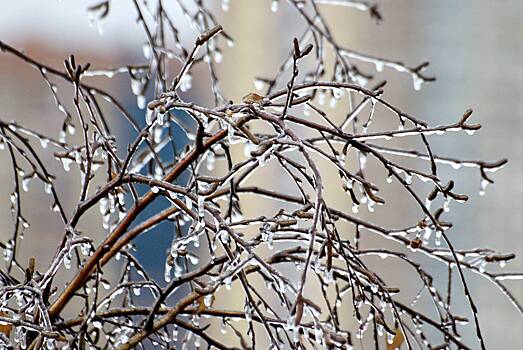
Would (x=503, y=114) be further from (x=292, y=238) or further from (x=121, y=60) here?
(x=292, y=238)

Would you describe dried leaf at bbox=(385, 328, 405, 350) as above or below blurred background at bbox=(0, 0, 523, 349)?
below

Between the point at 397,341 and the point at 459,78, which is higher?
the point at 459,78

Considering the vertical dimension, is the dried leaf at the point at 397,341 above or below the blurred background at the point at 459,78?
below

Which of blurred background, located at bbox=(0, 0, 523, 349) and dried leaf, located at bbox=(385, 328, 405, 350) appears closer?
dried leaf, located at bbox=(385, 328, 405, 350)

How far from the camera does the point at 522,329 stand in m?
4.31

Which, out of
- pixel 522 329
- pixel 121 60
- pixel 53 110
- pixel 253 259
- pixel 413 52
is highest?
pixel 121 60

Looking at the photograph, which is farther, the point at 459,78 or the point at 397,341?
the point at 459,78

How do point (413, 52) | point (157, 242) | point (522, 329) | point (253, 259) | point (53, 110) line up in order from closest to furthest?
point (253, 259), point (522, 329), point (413, 52), point (157, 242), point (53, 110)

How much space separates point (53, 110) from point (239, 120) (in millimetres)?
5363

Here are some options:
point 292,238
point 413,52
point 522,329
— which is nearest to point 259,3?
point 413,52

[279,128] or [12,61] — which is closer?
[279,128]

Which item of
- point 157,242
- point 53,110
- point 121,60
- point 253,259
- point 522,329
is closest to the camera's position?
point 253,259

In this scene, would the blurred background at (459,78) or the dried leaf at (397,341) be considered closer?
the dried leaf at (397,341)

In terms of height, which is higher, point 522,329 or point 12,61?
point 12,61
